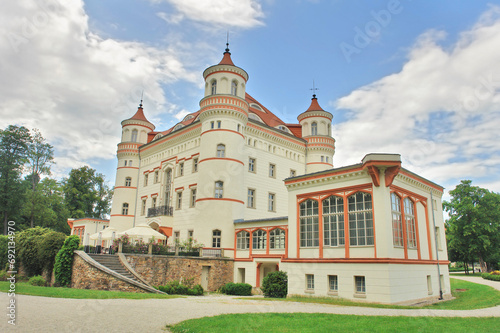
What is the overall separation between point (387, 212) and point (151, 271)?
1474 cm

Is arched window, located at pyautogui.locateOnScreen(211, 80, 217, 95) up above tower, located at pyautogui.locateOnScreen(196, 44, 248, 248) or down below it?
above

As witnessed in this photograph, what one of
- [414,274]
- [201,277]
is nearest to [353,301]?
[414,274]

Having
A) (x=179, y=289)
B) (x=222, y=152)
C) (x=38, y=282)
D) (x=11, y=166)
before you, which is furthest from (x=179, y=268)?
(x=11, y=166)

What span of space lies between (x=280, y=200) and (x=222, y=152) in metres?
8.23

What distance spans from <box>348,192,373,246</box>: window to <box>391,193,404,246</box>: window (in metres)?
1.19

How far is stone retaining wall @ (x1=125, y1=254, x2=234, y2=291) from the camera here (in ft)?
73.5

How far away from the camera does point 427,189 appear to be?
2200 centimetres

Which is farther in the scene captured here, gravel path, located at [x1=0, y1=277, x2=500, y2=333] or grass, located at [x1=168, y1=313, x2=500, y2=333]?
grass, located at [x1=168, y1=313, x2=500, y2=333]

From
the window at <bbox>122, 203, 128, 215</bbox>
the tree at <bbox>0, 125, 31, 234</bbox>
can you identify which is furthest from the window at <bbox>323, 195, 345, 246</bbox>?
the tree at <bbox>0, 125, 31, 234</bbox>

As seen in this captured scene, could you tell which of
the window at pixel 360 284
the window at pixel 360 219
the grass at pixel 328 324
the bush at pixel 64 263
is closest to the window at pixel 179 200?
the bush at pixel 64 263

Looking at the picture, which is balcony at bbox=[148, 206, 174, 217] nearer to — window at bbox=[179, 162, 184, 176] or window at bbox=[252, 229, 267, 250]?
window at bbox=[179, 162, 184, 176]

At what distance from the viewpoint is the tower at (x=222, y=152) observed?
28359 millimetres

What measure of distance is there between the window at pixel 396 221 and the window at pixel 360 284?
2.41 meters

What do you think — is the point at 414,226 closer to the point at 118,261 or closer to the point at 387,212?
the point at 387,212
